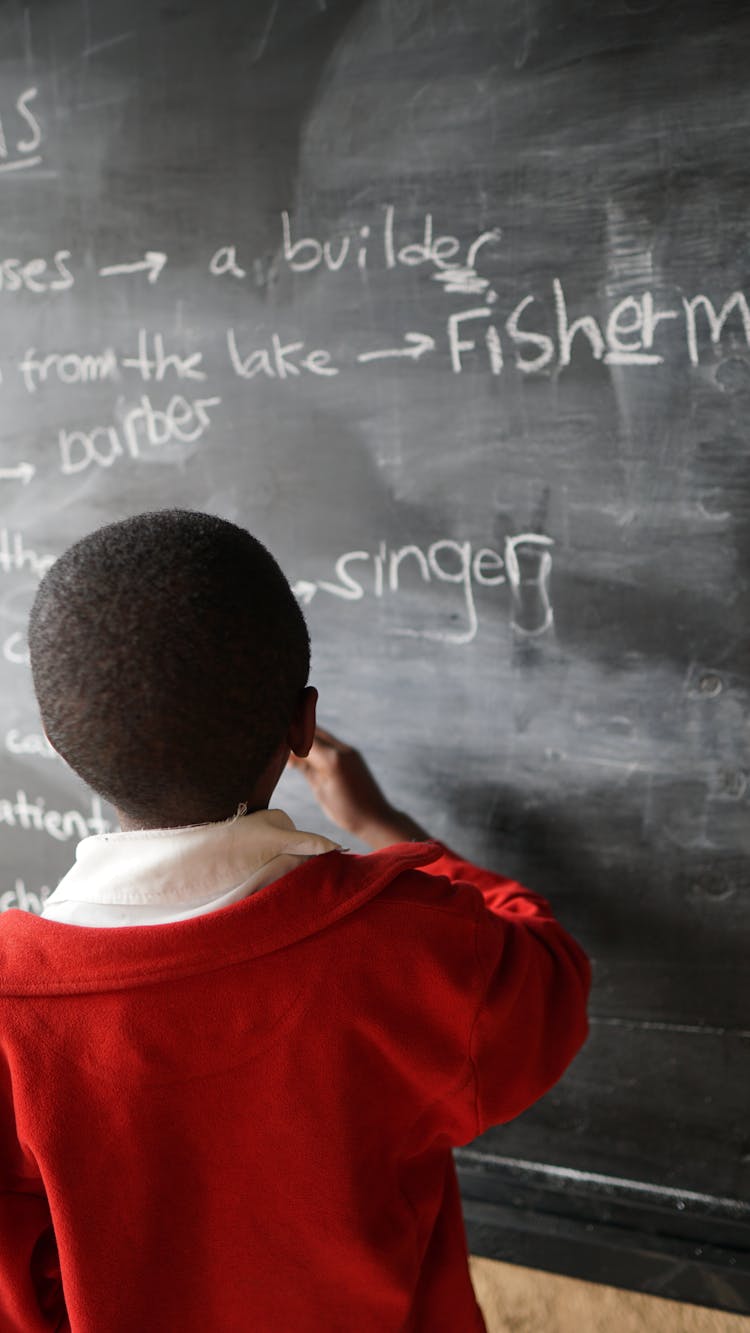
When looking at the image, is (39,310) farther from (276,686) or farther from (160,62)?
(276,686)

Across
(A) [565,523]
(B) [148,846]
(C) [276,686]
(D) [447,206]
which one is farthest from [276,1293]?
(D) [447,206]

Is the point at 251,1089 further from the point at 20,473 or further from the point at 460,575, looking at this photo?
the point at 20,473

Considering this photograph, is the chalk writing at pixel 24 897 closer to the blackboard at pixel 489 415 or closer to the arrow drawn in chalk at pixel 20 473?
the blackboard at pixel 489 415

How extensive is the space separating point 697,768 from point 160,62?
1.25 meters

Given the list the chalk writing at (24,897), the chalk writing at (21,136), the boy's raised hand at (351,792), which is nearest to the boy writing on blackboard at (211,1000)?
the boy's raised hand at (351,792)

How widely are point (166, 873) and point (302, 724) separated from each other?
158 millimetres

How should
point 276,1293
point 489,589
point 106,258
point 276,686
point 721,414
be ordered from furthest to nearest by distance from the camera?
point 106,258
point 489,589
point 721,414
point 276,1293
point 276,686

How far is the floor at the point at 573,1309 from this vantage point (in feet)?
4.60

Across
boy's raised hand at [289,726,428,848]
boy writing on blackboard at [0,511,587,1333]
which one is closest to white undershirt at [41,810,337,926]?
boy writing on blackboard at [0,511,587,1333]

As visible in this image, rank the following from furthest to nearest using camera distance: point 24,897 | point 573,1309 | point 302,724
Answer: point 24,897
point 573,1309
point 302,724

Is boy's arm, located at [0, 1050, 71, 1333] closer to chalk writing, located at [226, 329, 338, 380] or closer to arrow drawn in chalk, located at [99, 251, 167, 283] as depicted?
chalk writing, located at [226, 329, 338, 380]

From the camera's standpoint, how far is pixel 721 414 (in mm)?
1208

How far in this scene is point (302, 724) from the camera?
Result: 2.61 feet

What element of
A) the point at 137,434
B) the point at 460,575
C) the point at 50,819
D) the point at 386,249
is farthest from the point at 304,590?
the point at 50,819
